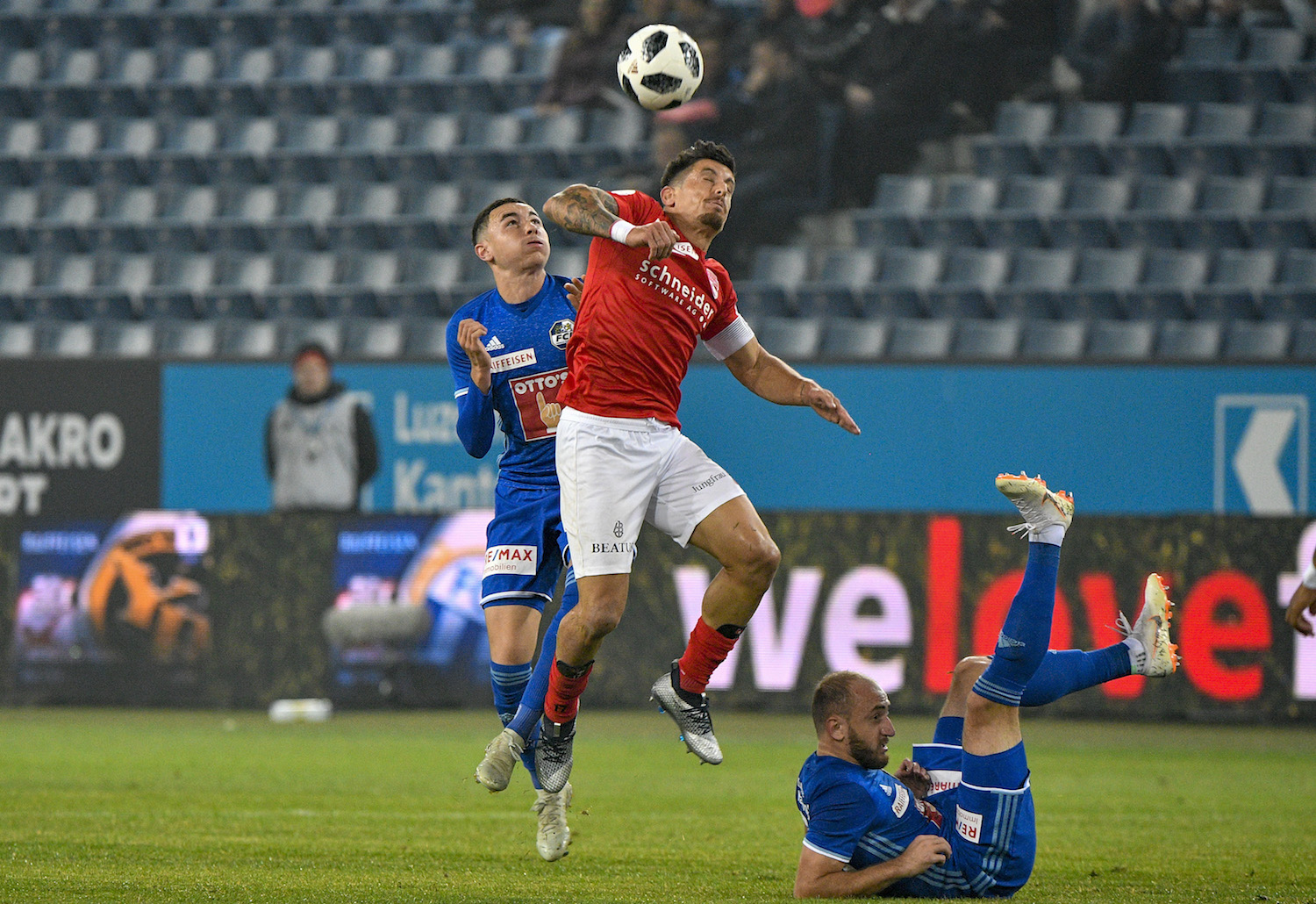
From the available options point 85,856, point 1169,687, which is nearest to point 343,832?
point 85,856

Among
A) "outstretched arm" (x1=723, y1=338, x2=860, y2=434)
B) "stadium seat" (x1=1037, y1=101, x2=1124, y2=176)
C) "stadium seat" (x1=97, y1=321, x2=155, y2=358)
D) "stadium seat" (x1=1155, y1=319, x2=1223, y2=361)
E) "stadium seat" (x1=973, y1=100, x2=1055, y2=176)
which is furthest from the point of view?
"stadium seat" (x1=97, y1=321, x2=155, y2=358)

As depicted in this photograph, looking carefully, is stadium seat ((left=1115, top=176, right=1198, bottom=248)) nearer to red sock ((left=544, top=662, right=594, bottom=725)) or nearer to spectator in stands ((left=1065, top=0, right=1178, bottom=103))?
spectator in stands ((left=1065, top=0, right=1178, bottom=103))

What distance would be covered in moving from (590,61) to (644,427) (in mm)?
13362

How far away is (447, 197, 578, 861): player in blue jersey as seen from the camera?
754cm

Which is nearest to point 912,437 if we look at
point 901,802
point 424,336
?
point 424,336

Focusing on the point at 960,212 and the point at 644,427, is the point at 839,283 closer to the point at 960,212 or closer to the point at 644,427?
the point at 960,212

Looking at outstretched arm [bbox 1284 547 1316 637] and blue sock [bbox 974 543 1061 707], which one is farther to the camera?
outstretched arm [bbox 1284 547 1316 637]

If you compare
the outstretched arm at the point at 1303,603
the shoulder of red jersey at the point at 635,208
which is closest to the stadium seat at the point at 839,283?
the outstretched arm at the point at 1303,603

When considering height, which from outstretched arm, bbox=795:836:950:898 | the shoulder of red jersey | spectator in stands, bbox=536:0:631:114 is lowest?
outstretched arm, bbox=795:836:950:898

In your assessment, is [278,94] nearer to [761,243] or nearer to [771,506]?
[761,243]

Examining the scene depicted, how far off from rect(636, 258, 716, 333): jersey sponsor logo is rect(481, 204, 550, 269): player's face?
0.96 meters

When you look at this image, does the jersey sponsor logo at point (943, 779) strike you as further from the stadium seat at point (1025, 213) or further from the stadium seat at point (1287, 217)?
the stadium seat at point (1287, 217)

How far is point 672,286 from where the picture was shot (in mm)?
6758

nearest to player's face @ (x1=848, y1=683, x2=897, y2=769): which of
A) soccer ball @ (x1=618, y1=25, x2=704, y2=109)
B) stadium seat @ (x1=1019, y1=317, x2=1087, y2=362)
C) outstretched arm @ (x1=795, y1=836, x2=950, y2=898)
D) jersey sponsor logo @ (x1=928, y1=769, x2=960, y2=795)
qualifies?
outstretched arm @ (x1=795, y1=836, x2=950, y2=898)
